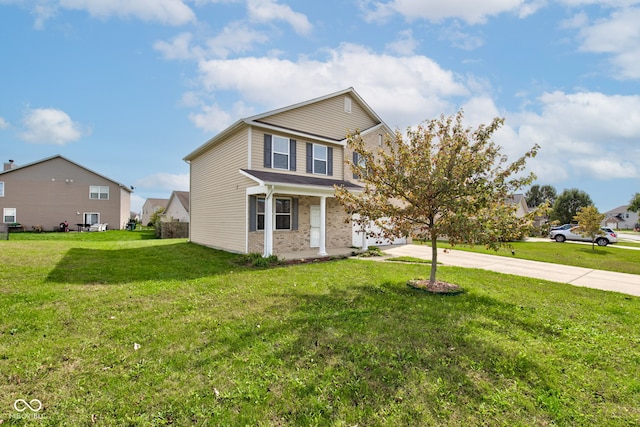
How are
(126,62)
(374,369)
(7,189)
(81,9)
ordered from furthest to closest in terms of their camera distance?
(7,189) < (126,62) < (81,9) < (374,369)

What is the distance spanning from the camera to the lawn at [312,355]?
2.85 m

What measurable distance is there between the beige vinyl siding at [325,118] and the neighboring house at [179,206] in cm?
2378

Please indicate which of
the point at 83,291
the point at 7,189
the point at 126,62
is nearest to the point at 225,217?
the point at 126,62

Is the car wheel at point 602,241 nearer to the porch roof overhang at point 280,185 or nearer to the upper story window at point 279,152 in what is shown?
the porch roof overhang at point 280,185

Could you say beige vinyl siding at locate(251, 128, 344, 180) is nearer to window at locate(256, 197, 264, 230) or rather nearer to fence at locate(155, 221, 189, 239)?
window at locate(256, 197, 264, 230)

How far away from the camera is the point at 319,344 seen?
415cm

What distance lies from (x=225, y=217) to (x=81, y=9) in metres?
8.58

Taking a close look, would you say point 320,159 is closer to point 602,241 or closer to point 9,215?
point 602,241

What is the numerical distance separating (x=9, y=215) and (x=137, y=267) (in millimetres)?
26972

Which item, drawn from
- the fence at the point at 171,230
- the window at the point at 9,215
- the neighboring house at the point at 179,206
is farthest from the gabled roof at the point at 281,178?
the window at the point at 9,215

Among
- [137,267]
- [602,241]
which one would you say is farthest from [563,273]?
[602,241]

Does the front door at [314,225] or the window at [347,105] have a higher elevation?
the window at [347,105]

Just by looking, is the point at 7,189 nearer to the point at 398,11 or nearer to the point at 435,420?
the point at 398,11

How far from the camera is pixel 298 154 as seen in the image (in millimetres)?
14305
